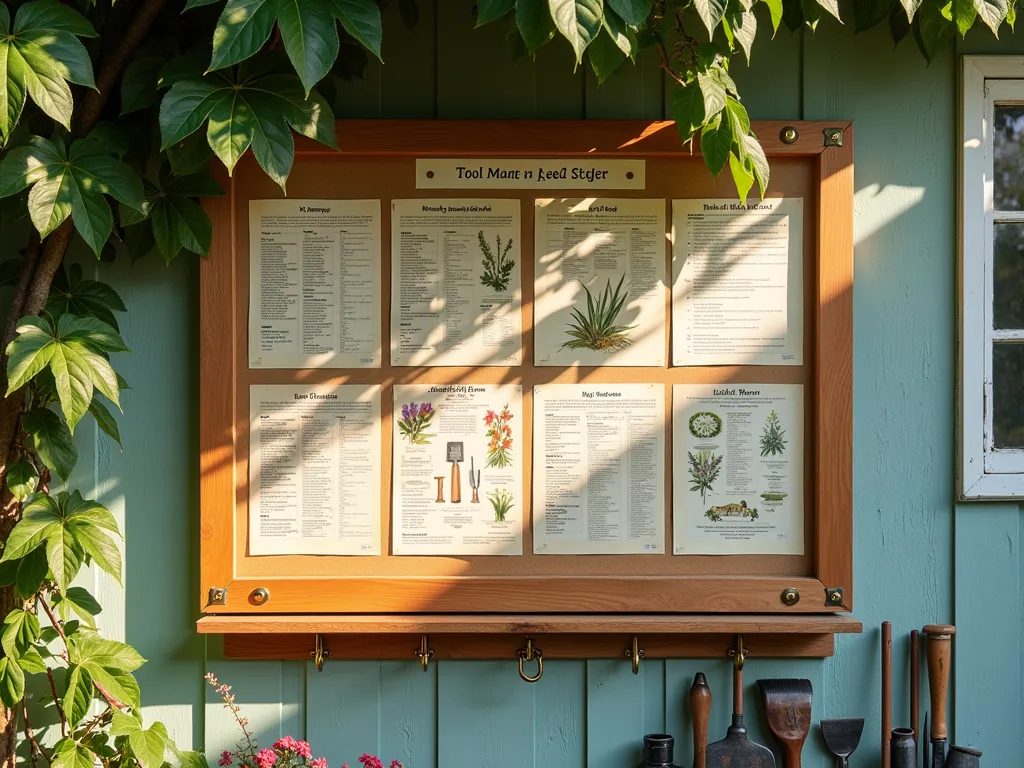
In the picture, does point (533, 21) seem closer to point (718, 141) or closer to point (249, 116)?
point (718, 141)

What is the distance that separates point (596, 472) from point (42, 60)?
4.23 feet

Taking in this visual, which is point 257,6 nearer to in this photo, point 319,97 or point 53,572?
point 319,97

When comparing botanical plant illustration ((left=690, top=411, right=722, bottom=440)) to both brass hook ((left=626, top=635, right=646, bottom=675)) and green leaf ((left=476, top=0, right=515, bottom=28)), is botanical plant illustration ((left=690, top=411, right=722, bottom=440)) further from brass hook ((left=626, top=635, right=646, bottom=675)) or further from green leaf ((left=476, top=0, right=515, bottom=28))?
green leaf ((left=476, top=0, right=515, bottom=28))

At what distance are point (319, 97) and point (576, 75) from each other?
23.2 inches

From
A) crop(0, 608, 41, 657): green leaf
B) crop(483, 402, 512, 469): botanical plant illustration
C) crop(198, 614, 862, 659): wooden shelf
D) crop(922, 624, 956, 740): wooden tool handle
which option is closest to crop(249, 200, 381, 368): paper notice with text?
crop(483, 402, 512, 469): botanical plant illustration

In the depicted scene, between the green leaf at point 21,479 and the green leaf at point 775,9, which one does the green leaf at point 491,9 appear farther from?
the green leaf at point 21,479

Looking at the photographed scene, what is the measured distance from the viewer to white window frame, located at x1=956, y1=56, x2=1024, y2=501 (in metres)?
1.98

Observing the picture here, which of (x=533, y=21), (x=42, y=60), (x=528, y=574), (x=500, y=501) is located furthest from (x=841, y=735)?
(x=42, y=60)

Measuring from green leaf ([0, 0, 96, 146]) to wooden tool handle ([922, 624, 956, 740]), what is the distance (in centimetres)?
197

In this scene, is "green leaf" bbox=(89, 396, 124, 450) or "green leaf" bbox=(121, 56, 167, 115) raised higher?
"green leaf" bbox=(121, 56, 167, 115)

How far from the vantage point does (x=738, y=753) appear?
194 cm

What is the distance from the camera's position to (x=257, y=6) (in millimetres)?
1492

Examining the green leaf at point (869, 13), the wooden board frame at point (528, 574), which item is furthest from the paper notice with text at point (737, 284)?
the green leaf at point (869, 13)

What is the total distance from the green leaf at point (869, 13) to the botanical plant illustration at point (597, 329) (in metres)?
0.76
